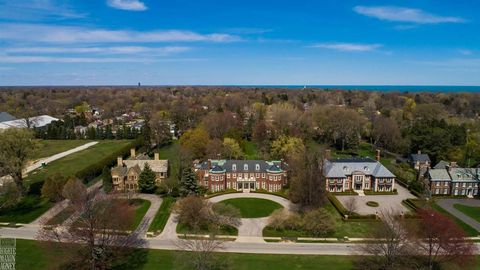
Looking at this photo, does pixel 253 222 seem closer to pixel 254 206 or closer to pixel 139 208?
pixel 254 206

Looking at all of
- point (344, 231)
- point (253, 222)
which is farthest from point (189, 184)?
point (344, 231)

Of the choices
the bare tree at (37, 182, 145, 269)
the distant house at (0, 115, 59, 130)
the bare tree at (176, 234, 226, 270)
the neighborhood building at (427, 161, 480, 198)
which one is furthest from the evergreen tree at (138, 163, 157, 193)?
the distant house at (0, 115, 59, 130)

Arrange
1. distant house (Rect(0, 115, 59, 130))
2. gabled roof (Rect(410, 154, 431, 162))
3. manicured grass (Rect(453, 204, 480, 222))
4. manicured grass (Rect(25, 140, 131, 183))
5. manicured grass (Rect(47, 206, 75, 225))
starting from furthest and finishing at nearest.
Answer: distant house (Rect(0, 115, 59, 130)), gabled roof (Rect(410, 154, 431, 162)), manicured grass (Rect(25, 140, 131, 183)), manicured grass (Rect(453, 204, 480, 222)), manicured grass (Rect(47, 206, 75, 225))

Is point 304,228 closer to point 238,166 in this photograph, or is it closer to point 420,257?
point 420,257

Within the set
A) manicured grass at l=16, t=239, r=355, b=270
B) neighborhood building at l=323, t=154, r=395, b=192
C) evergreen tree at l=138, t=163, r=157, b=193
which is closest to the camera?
manicured grass at l=16, t=239, r=355, b=270

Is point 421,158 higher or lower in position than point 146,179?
higher

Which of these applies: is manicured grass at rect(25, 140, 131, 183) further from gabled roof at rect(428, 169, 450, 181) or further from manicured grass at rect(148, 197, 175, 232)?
gabled roof at rect(428, 169, 450, 181)

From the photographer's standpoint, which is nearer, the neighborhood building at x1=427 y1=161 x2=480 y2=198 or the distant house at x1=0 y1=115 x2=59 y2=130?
the neighborhood building at x1=427 y1=161 x2=480 y2=198
